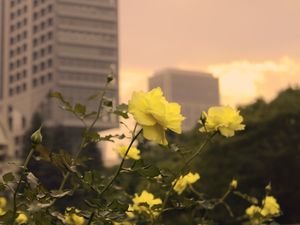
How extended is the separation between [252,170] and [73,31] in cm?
3759

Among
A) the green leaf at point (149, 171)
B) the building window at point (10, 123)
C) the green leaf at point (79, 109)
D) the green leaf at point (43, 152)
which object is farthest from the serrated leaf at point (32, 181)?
the building window at point (10, 123)

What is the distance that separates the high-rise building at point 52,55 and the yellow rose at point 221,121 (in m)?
46.3

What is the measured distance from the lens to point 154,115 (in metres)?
0.86

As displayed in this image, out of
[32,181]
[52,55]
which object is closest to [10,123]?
[52,55]

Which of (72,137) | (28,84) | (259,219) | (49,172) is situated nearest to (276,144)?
(49,172)

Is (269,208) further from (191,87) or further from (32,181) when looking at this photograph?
(191,87)

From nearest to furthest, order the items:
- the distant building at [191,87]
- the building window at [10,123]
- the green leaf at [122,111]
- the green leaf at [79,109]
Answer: the green leaf at [122,111], the green leaf at [79,109], the distant building at [191,87], the building window at [10,123]

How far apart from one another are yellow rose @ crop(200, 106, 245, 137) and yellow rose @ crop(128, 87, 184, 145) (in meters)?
0.16

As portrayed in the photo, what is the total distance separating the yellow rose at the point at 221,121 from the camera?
1.05 metres

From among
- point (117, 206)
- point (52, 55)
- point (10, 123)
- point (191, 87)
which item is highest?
point (52, 55)

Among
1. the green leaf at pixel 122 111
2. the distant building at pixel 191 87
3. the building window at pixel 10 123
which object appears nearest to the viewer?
the green leaf at pixel 122 111

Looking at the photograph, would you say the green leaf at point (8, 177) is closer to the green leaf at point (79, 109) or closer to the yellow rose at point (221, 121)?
the green leaf at point (79, 109)

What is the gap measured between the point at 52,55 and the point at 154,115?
49194 mm

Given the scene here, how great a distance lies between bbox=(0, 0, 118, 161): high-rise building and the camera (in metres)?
48.7
